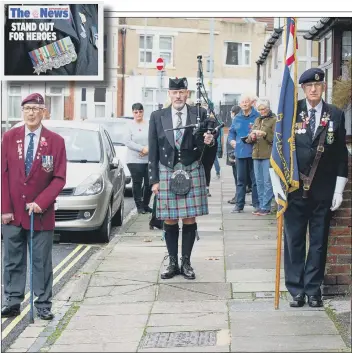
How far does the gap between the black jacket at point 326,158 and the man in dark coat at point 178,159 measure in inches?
47.2

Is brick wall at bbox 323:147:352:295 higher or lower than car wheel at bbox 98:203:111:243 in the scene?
higher

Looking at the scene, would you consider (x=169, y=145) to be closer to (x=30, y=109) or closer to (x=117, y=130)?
(x=30, y=109)

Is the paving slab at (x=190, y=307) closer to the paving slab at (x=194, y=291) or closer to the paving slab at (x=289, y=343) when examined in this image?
the paving slab at (x=194, y=291)

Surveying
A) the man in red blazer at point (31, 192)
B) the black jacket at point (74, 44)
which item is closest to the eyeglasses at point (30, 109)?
the man in red blazer at point (31, 192)

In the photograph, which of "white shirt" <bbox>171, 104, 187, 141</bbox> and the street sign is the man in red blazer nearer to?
"white shirt" <bbox>171, 104, 187, 141</bbox>

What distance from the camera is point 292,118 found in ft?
23.5

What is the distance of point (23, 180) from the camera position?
7.03 m

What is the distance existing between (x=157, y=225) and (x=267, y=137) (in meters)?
1.99

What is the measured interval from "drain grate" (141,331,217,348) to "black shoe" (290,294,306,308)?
3.28 feet

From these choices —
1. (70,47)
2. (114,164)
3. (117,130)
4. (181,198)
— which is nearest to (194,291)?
(181,198)

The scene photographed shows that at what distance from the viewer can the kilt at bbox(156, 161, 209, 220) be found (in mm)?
8336

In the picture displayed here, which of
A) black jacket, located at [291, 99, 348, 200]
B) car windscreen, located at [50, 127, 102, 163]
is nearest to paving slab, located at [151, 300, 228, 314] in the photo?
black jacket, located at [291, 99, 348, 200]

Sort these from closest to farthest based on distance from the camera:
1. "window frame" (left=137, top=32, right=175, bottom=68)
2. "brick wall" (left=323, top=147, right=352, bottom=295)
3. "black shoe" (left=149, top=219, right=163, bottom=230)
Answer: "brick wall" (left=323, top=147, right=352, bottom=295), "window frame" (left=137, top=32, right=175, bottom=68), "black shoe" (left=149, top=219, right=163, bottom=230)

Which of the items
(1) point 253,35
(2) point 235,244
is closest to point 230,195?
(1) point 253,35
